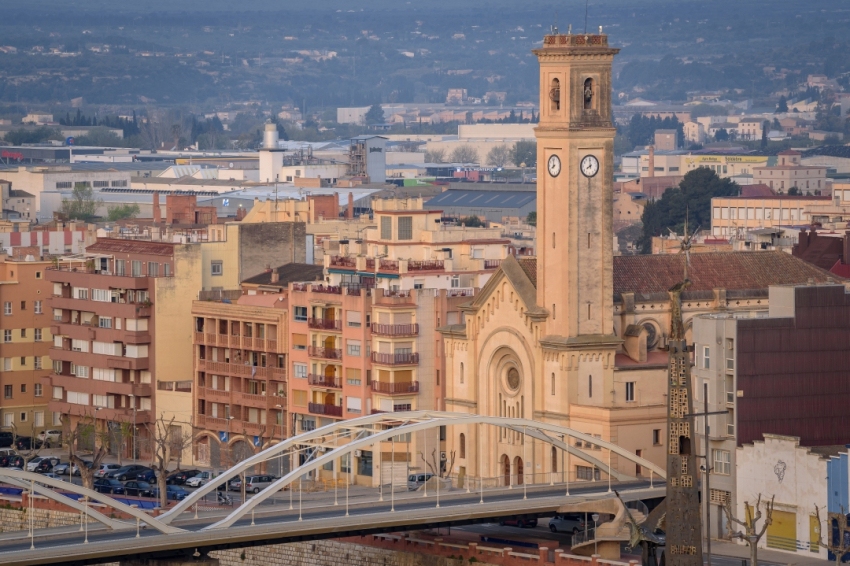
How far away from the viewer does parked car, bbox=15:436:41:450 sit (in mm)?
103906

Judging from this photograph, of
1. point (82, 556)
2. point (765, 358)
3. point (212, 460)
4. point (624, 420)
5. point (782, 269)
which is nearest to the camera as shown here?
point (82, 556)

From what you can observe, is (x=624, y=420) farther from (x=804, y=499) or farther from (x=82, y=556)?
(x=82, y=556)

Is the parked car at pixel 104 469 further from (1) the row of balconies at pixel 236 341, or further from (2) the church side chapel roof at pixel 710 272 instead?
(2) the church side chapel roof at pixel 710 272

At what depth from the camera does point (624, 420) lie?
8350 centimetres

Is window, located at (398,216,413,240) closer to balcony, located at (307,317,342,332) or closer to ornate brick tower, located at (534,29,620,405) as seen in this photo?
balcony, located at (307,317,342,332)

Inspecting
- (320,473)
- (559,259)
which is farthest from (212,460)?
(559,259)

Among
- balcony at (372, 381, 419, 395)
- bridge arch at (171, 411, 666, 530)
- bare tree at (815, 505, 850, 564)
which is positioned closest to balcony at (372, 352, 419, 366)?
balcony at (372, 381, 419, 395)

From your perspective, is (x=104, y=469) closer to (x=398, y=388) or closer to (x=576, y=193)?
(x=398, y=388)

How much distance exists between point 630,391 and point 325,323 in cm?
1517

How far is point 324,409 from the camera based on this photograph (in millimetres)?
95625

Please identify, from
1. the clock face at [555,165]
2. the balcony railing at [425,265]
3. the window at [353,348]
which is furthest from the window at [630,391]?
the window at [353,348]

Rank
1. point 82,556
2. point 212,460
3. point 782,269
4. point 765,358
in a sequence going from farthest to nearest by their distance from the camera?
point 212,460, point 782,269, point 765,358, point 82,556

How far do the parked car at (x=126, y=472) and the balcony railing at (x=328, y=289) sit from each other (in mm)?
9115

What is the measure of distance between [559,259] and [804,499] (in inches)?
685
